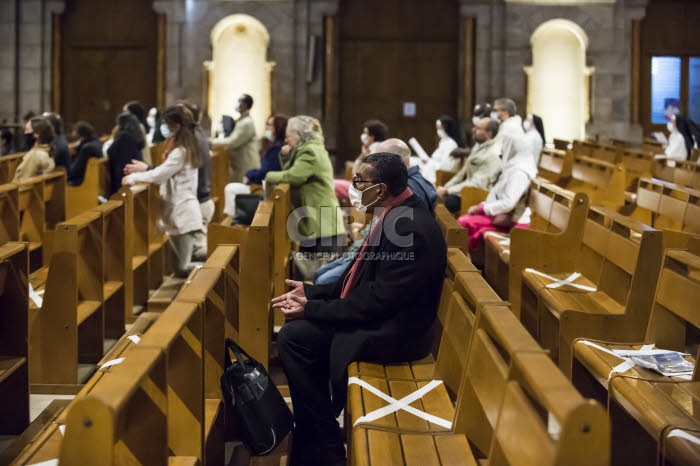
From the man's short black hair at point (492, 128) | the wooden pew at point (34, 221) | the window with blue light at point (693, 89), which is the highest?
the window with blue light at point (693, 89)

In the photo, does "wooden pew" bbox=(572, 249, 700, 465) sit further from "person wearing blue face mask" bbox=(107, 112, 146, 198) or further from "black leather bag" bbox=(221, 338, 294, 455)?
"person wearing blue face mask" bbox=(107, 112, 146, 198)

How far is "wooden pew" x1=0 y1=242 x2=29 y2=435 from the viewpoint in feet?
15.8

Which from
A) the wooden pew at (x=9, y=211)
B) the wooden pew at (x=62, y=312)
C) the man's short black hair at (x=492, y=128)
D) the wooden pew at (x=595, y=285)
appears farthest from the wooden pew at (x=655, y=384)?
the man's short black hair at (x=492, y=128)

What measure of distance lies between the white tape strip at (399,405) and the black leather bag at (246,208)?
4.58m

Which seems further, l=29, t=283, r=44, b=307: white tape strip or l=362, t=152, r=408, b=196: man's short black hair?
l=29, t=283, r=44, b=307: white tape strip

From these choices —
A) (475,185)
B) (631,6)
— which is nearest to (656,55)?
(631,6)

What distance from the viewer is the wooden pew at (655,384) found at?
3531mm

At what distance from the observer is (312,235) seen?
7.91 m

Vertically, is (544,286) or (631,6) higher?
(631,6)

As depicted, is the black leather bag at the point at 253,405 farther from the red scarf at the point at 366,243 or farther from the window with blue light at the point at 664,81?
the window with blue light at the point at 664,81

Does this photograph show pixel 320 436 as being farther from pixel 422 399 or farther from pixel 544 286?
pixel 544 286

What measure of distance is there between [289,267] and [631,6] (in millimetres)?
12633

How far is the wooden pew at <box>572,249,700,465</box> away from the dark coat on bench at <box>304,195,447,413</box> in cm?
77

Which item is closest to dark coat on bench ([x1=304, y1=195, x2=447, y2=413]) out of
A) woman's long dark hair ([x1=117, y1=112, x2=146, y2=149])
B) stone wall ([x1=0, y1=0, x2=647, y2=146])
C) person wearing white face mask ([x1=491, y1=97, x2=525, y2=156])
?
person wearing white face mask ([x1=491, y1=97, x2=525, y2=156])
